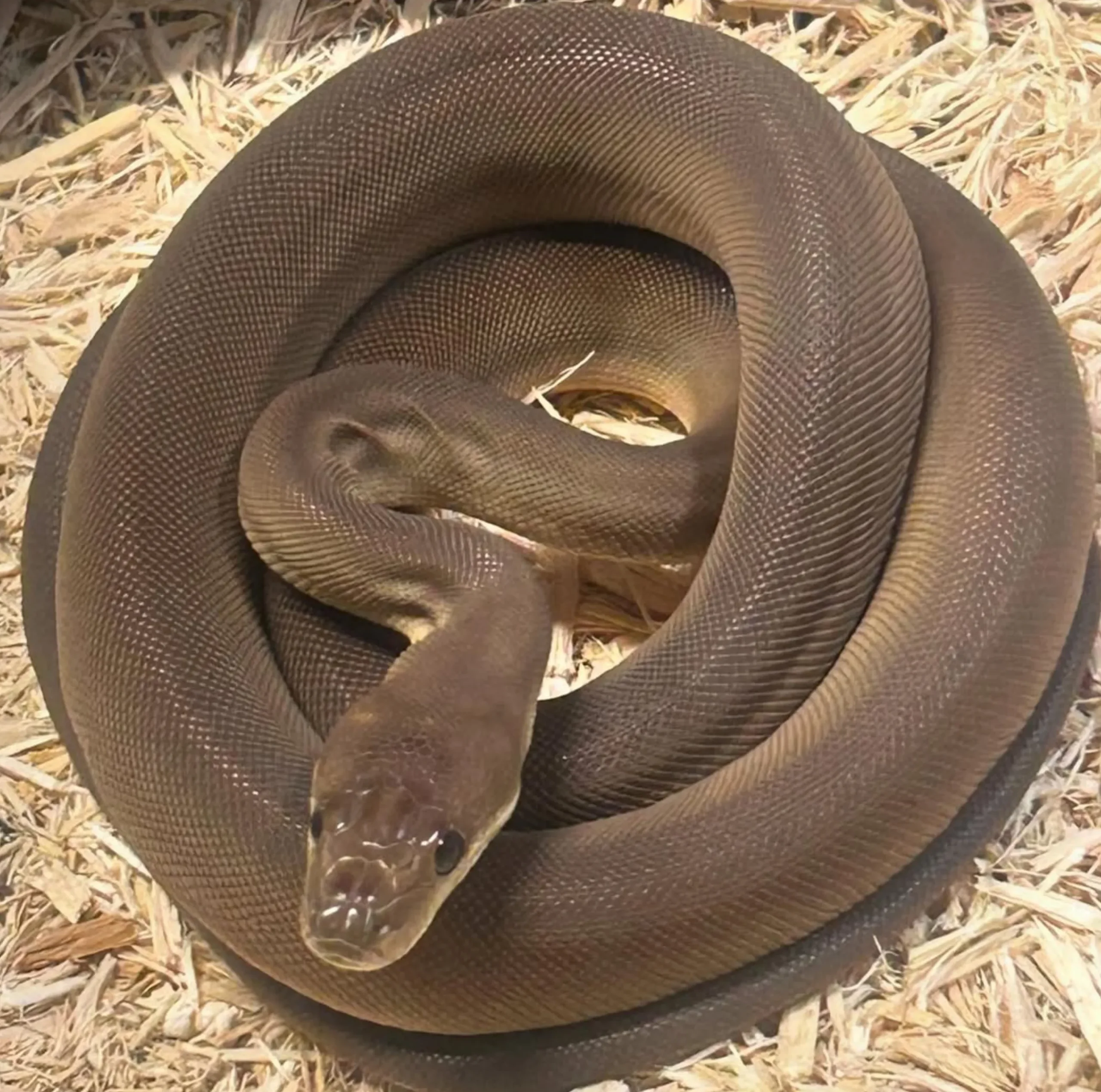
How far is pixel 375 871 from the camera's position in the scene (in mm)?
1528

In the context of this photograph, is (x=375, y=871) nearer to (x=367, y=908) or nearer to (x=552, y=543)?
(x=367, y=908)

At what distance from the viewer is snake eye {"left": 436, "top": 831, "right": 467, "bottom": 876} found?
157 centimetres

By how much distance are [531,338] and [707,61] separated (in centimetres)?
60

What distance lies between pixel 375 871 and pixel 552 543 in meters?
0.89

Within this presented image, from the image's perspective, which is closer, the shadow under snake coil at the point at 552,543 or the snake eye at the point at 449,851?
the snake eye at the point at 449,851

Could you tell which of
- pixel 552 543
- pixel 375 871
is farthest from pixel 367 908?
pixel 552 543

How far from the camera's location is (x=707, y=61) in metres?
2.28

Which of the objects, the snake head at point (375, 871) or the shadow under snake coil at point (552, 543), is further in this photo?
the shadow under snake coil at point (552, 543)

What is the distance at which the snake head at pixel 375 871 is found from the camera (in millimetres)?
1505

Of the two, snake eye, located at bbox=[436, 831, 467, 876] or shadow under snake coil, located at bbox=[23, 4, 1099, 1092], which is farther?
shadow under snake coil, located at bbox=[23, 4, 1099, 1092]

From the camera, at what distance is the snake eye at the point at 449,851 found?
157cm

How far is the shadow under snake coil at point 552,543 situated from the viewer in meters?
1.71

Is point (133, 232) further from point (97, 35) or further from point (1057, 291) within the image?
point (1057, 291)

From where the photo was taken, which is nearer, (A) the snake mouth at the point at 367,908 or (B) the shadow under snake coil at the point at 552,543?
(A) the snake mouth at the point at 367,908
